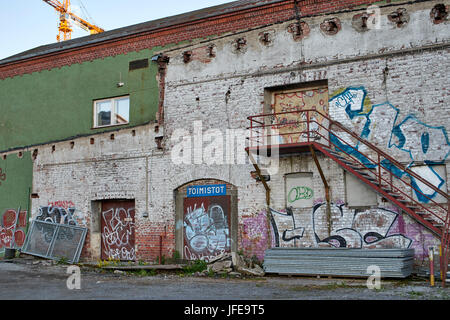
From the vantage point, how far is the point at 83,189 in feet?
55.7

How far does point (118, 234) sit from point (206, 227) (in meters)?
3.43

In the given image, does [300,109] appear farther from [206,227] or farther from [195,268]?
[195,268]

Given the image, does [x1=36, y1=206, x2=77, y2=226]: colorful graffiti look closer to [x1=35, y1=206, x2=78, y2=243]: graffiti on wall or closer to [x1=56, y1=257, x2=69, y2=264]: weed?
[x1=35, y1=206, x2=78, y2=243]: graffiti on wall

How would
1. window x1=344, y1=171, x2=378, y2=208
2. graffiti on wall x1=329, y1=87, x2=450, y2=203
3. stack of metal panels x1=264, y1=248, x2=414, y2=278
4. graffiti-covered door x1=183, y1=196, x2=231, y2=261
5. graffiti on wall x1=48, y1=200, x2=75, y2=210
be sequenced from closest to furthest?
stack of metal panels x1=264, y1=248, x2=414, y2=278
graffiti on wall x1=329, y1=87, x2=450, y2=203
window x1=344, y1=171, x2=378, y2=208
graffiti-covered door x1=183, y1=196, x2=231, y2=261
graffiti on wall x1=48, y1=200, x2=75, y2=210

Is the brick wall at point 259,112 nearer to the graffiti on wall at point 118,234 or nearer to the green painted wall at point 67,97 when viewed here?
the graffiti on wall at point 118,234

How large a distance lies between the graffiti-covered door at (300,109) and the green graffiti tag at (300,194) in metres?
1.38

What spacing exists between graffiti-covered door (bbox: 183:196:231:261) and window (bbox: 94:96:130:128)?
13.0 ft

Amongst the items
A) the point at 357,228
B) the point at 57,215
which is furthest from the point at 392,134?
the point at 57,215

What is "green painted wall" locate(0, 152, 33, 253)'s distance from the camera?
60.8 feet

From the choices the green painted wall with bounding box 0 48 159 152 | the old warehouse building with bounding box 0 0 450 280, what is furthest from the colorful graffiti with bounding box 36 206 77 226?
the green painted wall with bounding box 0 48 159 152

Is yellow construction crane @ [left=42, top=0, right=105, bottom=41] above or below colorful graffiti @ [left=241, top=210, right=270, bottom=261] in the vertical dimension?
above

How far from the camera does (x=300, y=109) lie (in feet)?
46.1

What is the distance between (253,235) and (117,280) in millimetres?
3968

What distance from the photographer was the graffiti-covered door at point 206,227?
47.6 ft
